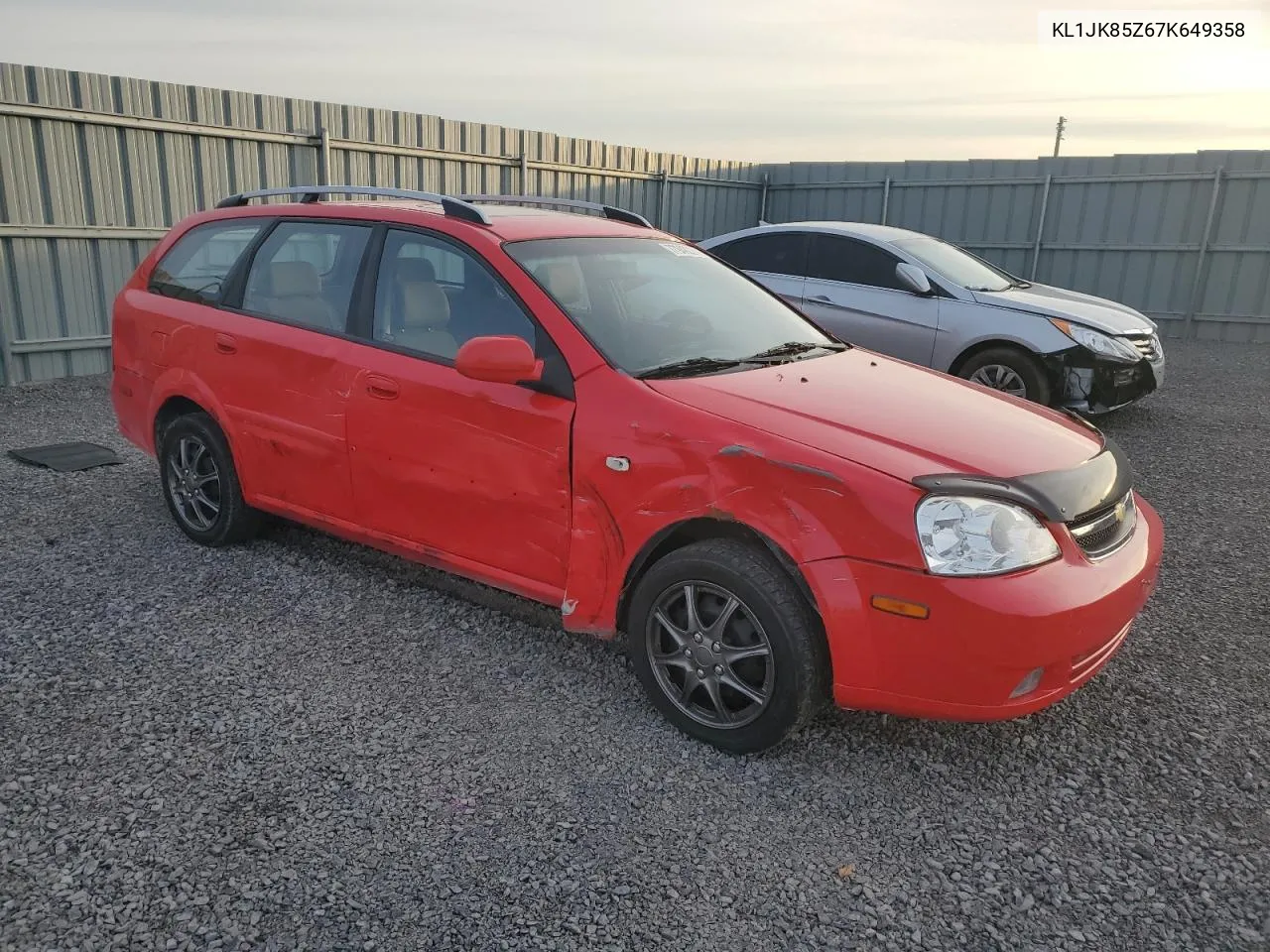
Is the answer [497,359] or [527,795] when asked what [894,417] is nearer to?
[497,359]

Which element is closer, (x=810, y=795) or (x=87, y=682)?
(x=810, y=795)

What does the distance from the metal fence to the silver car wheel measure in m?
7.11

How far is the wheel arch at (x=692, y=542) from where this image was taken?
2822 millimetres

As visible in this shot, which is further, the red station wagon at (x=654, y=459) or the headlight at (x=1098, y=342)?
the headlight at (x=1098, y=342)

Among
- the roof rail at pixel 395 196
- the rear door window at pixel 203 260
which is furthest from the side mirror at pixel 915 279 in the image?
the rear door window at pixel 203 260

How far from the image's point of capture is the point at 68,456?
6.39 meters

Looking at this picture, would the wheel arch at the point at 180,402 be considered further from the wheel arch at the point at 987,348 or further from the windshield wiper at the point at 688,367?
the wheel arch at the point at 987,348

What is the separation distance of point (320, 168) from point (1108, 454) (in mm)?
9463

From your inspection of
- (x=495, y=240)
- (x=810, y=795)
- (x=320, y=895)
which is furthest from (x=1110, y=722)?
(x=495, y=240)

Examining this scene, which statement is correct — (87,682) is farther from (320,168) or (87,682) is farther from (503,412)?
(320,168)

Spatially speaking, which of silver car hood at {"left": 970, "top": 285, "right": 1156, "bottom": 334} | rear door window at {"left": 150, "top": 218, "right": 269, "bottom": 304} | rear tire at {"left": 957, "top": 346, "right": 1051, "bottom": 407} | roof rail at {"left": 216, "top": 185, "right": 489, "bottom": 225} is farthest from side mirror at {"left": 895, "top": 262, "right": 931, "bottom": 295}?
rear door window at {"left": 150, "top": 218, "right": 269, "bottom": 304}

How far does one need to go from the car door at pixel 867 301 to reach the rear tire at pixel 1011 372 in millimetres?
398

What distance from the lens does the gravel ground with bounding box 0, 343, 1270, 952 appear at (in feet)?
7.64

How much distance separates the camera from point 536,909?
2.34m
